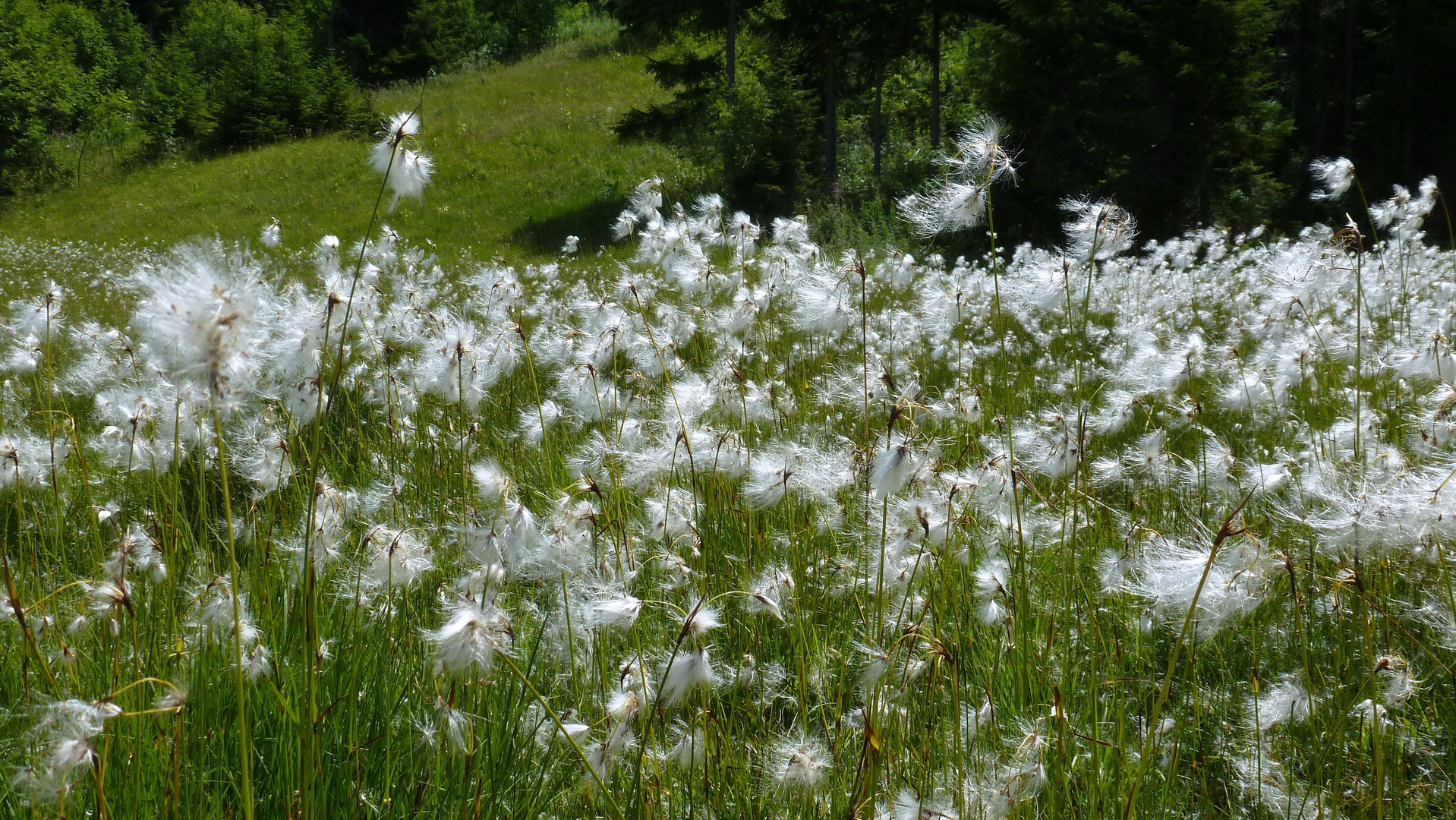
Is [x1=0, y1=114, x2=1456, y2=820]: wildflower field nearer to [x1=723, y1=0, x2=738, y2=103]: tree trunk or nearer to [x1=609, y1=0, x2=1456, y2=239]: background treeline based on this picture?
[x1=609, y1=0, x2=1456, y2=239]: background treeline

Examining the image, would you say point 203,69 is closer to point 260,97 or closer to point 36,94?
point 36,94

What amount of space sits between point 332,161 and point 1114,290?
24.1m

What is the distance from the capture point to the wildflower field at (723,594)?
1.67 meters

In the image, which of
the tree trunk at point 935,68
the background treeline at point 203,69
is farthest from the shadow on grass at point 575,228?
the background treeline at point 203,69

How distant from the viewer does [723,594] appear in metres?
1.25

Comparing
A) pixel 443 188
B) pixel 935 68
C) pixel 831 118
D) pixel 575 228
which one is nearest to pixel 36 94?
pixel 443 188

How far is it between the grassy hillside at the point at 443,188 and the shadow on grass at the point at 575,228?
0.06 metres

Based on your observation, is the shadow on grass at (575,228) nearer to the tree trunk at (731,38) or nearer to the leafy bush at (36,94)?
the tree trunk at (731,38)

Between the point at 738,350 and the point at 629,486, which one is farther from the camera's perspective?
the point at 738,350

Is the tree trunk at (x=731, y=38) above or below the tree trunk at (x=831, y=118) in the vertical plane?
above

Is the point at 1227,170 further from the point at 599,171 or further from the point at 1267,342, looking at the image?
the point at 599,171

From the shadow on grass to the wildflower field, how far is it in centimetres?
1437

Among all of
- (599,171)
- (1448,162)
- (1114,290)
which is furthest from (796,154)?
(1448,162)

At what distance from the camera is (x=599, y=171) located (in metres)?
23.8
